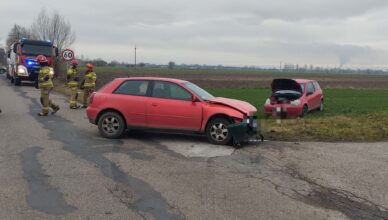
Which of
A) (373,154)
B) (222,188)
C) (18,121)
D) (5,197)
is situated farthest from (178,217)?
(18,121)

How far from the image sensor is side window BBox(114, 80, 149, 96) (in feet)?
34.4

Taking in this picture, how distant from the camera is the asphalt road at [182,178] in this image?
5.51 metres

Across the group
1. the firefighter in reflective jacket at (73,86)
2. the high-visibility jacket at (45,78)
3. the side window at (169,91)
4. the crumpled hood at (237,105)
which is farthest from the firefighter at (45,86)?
the crumpled hood at (237,105)

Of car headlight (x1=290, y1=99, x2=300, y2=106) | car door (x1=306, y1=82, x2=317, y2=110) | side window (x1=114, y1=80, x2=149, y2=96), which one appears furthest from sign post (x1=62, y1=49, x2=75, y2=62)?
side window (x1=114, y1=80, x2=149, y2=96)

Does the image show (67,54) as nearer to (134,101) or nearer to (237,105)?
(134,101)

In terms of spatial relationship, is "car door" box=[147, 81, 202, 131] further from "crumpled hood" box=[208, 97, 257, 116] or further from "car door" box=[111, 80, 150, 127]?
"crumpled hood" box=[208, 97, 257, 116]

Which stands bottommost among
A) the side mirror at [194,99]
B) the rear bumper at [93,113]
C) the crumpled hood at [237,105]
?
the rear bumper at [93,113]

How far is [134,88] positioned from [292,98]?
7.28 m

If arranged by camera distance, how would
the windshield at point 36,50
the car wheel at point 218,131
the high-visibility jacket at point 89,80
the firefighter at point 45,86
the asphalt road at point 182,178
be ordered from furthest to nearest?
the windshield at point 36,50, the high-visibility jacket at point 89,80, the firefighter at point 45,86, the car wheel at point 218,131, the asphalt road at point 182,178

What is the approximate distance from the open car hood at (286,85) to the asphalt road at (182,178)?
648 centimetres

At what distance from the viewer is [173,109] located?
10.1 meters

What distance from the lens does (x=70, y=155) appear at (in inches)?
331

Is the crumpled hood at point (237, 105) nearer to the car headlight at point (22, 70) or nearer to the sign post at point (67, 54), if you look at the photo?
the sign post at point (67, 54)

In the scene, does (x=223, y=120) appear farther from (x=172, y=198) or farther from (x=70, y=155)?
(x=172, y=198)
